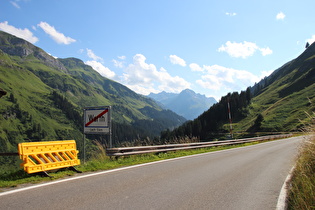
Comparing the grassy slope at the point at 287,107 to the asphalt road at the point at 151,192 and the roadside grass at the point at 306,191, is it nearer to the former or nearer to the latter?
the roadside grass at the point at 306,191

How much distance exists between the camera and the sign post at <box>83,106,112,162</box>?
989 cm

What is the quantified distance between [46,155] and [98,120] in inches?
132

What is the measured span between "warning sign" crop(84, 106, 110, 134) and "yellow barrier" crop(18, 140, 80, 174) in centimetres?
199

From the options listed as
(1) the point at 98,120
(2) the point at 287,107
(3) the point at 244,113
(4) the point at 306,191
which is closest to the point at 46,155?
(1) the point at 98,120

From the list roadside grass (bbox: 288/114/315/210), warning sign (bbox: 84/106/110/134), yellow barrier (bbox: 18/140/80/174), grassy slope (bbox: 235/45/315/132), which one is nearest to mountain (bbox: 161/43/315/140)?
grassy slope (bbox: 235/45/315/132)

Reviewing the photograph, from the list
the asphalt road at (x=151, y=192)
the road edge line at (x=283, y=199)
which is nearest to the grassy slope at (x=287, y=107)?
the road edge line at (x=283, y=199)

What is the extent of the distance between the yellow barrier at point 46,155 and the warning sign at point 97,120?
199 cm

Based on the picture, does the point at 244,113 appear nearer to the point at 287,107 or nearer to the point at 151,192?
the point at 287,107

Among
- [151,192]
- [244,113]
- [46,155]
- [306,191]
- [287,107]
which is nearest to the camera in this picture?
[306,191]

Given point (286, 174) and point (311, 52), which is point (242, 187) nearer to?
point (286, 174)

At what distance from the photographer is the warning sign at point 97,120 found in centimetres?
994

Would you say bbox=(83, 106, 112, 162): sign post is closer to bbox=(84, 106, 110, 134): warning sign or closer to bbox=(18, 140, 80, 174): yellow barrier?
bbox=(84, 106, 110, 134): warning sign

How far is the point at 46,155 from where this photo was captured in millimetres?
7113

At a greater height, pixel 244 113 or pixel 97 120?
pixel 244 113
